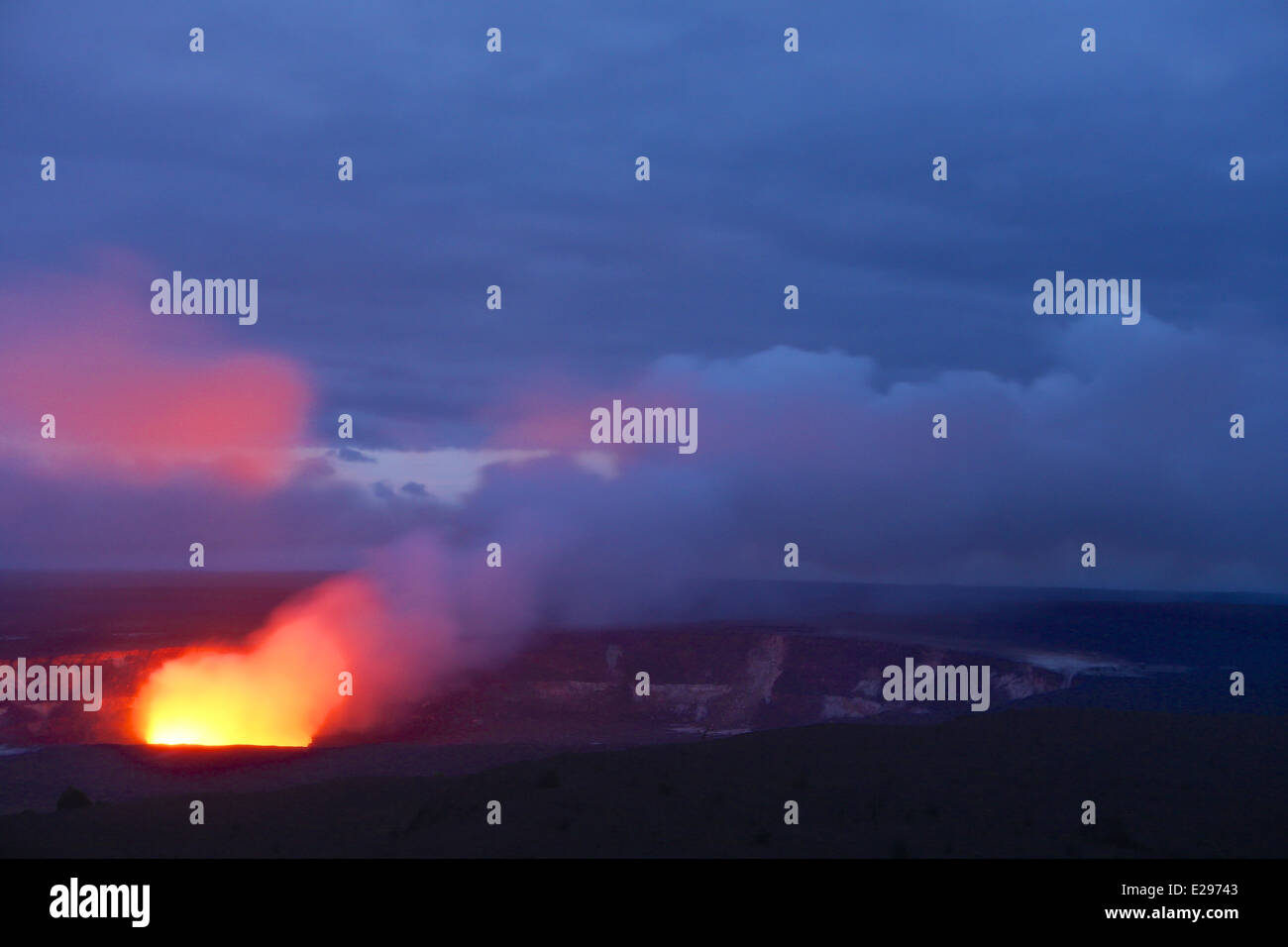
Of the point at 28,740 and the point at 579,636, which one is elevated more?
the point at 579,636

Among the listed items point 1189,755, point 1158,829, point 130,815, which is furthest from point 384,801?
point 1189,755

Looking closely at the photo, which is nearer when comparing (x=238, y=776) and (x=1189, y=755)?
(x=1189, y=755)

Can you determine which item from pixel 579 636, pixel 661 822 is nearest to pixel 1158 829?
pixel 661 822
